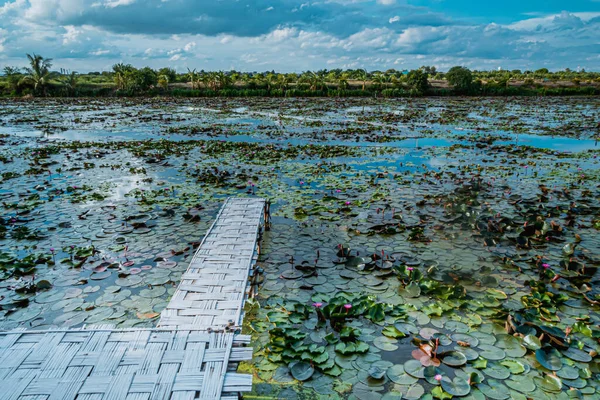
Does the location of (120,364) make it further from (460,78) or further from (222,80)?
(460,78)

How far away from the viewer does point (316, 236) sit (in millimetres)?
6008

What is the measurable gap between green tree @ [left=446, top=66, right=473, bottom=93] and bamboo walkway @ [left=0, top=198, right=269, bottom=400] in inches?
1698

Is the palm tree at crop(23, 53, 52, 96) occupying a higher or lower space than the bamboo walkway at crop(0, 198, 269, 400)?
higher

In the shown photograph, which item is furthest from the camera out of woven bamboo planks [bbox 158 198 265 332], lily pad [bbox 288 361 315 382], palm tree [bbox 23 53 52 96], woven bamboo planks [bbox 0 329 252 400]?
palm tree [bbox 23 53 52 96]

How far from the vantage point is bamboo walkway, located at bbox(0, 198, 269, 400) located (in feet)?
7.88

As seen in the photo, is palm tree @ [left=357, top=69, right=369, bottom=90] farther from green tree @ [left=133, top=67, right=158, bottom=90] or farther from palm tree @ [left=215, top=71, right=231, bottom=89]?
green tree @ [left=133, top=67, right=158, bottom=90]

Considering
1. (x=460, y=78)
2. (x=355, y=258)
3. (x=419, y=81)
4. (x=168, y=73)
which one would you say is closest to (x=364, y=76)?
(x=419, y=81)

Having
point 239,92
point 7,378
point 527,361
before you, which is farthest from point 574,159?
point 239,92

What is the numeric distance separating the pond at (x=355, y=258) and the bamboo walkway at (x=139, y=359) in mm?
593

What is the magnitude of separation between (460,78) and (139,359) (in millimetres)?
44140

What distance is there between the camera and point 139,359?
2.68 metres

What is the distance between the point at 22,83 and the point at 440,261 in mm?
45482

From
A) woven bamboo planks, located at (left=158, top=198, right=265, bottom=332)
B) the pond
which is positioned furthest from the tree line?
woven bamboo planks, located at (left=158, top=198, right=265, bottom=332)

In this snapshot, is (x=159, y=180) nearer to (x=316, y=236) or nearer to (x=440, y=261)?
(x=316, y=236)
